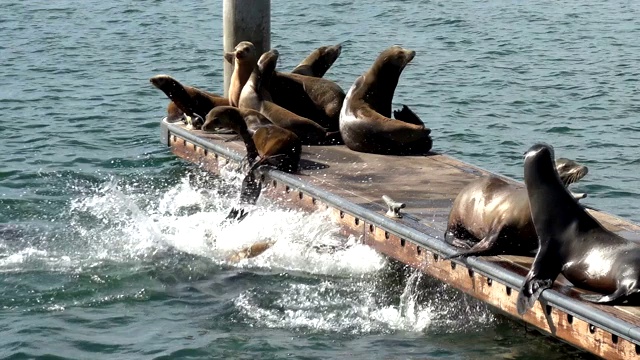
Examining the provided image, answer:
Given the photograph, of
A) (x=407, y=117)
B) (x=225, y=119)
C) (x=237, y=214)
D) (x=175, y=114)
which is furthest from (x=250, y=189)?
(x=175, y=114)

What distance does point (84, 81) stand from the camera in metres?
17.6

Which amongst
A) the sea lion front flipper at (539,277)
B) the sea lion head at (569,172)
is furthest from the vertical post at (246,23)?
the sea lion front flipper at (539,277)

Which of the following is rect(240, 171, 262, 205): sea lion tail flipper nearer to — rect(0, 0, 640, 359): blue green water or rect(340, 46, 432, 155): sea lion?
rect(0, 0, 640, 359): blue green water

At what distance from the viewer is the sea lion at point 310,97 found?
11523 millimetres

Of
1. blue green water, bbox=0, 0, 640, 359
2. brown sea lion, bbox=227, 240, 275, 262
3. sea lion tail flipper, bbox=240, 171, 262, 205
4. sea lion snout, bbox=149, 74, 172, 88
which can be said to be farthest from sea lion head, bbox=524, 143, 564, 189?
sea lion snout, bbox=149, 74, 172, 88

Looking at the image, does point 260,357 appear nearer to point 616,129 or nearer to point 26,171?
point 26,171

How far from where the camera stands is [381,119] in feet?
35.1

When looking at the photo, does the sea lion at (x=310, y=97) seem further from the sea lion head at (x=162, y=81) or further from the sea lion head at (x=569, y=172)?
the sea lion head at (x=569, y=172)

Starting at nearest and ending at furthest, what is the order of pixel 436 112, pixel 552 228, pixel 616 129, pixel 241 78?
pixel 552 228, pixel 241 78, pixel 616 129, pixel 436 112

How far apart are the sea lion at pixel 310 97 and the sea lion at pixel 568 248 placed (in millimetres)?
4271

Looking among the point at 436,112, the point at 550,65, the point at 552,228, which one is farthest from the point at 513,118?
the point at 552,228

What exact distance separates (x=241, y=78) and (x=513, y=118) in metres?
4.32

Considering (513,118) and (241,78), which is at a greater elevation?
(241,78)

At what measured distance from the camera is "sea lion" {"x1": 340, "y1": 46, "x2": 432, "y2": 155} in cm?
1066
